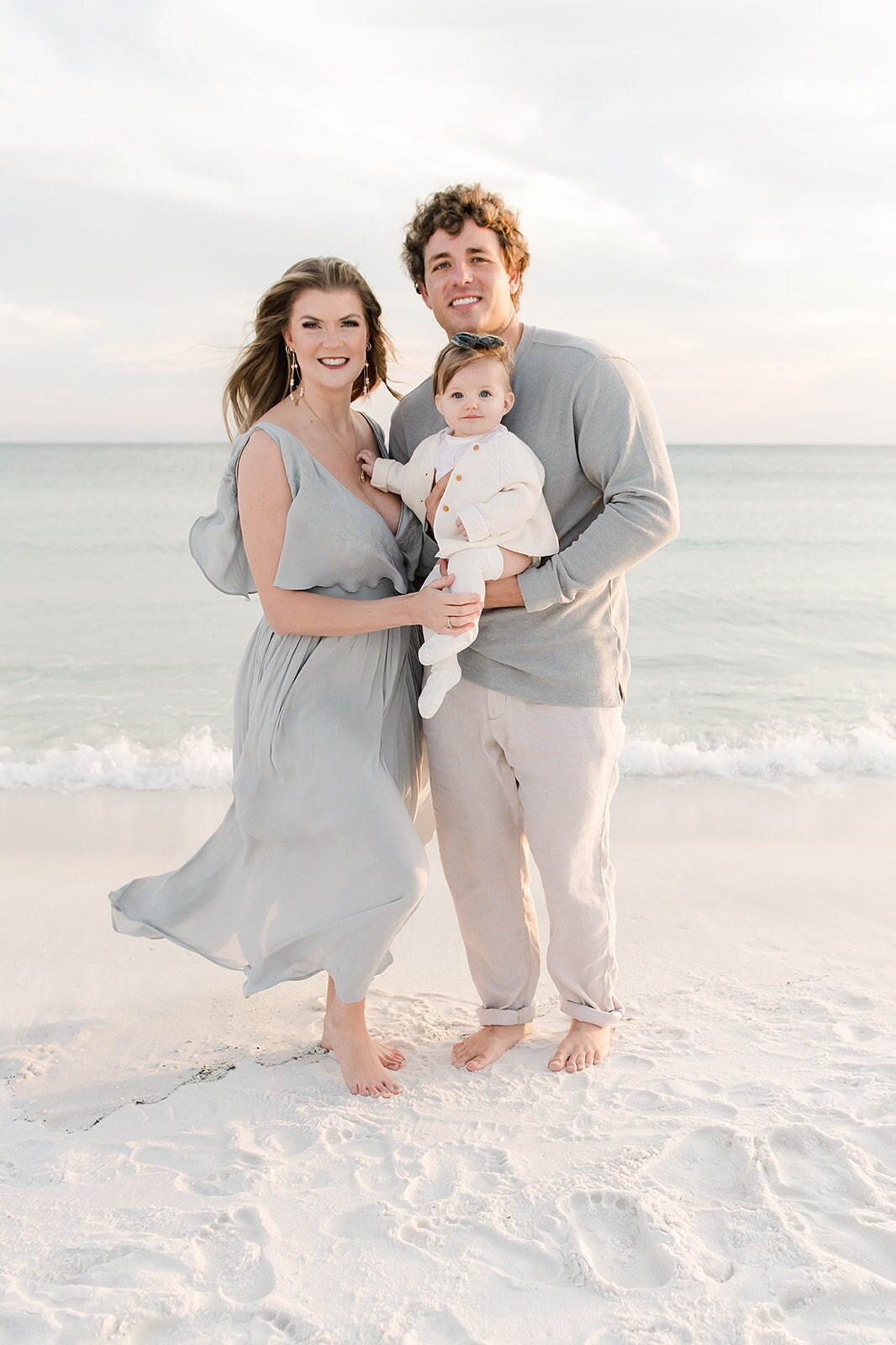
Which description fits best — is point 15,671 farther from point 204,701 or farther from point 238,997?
point 238,997

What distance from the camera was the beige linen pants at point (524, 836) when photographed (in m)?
2.88

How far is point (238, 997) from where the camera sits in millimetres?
3406

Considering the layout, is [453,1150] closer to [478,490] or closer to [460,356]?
[478,490]

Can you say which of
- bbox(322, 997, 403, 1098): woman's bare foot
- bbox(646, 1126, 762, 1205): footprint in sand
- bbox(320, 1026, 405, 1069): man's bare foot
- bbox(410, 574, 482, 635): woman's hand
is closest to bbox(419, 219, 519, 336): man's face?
bbox(410, 574, 482, 635): woman's hand

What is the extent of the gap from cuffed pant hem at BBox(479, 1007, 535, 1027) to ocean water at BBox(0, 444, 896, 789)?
301cm

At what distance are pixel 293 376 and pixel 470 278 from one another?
0.64m

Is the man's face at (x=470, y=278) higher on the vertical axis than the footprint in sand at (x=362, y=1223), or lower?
higher

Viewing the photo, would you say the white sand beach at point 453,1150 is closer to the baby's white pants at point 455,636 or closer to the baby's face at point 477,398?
the baby's white pants at point 455,636

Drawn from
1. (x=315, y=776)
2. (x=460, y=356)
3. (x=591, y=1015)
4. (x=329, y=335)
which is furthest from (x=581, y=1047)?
(x=329, y=335)

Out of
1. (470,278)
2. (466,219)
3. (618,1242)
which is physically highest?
(466,219)

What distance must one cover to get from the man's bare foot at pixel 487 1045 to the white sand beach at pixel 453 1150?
0.08 metres

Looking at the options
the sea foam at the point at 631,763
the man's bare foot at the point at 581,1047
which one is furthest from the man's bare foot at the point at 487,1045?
the sea foam at the point at 631,763

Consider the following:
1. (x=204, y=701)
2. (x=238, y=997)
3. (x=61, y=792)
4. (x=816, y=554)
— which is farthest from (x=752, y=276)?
(x=238, y=997)

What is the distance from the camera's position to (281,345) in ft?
10.2
